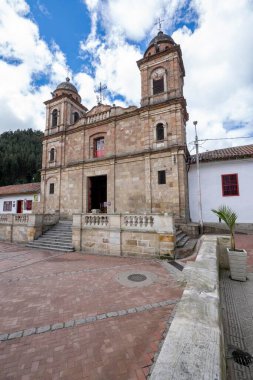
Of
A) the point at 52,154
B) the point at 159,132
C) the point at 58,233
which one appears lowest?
the point at 58,233

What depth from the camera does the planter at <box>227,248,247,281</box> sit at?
5.44 metres

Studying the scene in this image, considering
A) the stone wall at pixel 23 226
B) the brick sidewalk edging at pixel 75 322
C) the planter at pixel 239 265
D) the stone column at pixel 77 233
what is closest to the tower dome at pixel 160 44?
the stone column at pixel 77 233

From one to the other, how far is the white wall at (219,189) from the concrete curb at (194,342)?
1178cm

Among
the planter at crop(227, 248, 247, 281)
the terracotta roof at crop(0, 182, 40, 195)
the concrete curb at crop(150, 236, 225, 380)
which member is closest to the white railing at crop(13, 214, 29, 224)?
the terracotta roof at crop(0, 182, 40, 195)

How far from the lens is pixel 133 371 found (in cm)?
240

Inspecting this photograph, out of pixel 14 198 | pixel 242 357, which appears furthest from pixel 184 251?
pixel 14 198

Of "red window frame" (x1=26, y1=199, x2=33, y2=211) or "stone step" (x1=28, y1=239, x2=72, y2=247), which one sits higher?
"red window frame" (x1=26, y1=199, x2=33, y2=211)

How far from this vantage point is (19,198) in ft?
72.6

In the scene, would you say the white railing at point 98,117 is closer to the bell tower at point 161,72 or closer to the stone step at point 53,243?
the bell tower at point 161,72

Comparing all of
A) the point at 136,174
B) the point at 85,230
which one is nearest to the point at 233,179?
the point at 136,174

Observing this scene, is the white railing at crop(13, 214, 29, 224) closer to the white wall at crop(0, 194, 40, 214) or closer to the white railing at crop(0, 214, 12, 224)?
the white railing at crop(0, 214, 12, 224)

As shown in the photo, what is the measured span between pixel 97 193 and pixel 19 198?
10716mm

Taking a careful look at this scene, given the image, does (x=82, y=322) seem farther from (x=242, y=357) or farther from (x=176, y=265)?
(x=176, y=265)

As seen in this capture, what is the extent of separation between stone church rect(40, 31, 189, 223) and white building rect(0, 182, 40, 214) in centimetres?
307
